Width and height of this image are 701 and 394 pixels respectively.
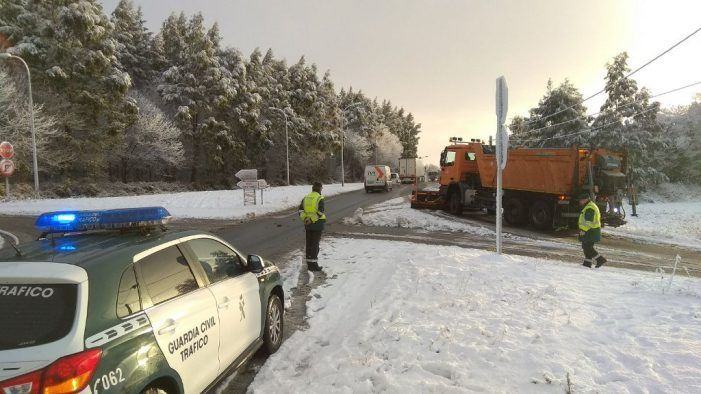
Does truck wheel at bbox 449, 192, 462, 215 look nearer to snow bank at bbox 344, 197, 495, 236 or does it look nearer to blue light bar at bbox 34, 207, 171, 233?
snow bank at bbox 344, 197, 495, 236

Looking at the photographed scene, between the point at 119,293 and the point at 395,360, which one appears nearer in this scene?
the point at 119,293

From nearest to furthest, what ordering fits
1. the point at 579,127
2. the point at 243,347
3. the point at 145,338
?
the point at 145,338, the point at 243,347, the point at 579,127

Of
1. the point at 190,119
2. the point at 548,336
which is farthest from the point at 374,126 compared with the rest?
the point at 548,336

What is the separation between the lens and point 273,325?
494 cm

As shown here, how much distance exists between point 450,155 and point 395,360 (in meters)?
17.3

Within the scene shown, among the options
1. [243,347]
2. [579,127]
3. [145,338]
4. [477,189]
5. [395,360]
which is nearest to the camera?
[145,338]

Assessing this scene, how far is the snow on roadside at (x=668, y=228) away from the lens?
561 inches

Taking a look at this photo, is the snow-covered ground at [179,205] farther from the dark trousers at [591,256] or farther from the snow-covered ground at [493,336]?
the dark trousers at [591,256]

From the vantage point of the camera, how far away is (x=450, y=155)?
Answer: 20672 millimetres

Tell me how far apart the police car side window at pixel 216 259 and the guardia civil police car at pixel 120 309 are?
0.6 inches

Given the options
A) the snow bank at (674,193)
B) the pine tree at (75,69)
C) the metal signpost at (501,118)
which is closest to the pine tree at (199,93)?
the pine tree at (75,69)

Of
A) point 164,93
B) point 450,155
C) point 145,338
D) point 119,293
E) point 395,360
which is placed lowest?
point 395,360

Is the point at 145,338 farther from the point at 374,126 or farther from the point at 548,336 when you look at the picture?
the point at 374,126

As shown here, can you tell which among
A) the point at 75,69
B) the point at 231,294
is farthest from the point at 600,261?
the point at 75,69
